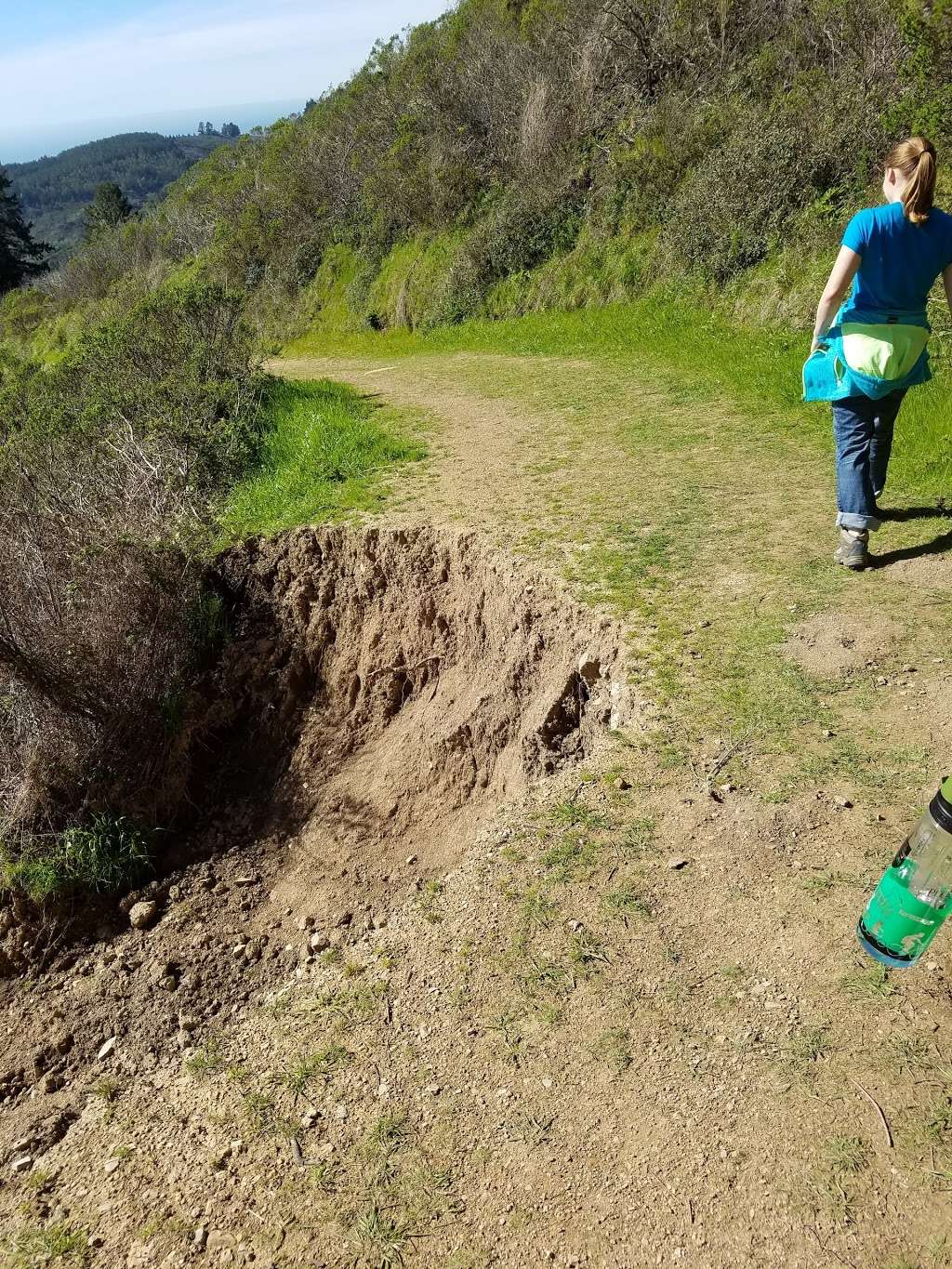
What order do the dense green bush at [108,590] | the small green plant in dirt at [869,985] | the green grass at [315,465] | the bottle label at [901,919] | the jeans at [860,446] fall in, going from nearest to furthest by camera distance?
1. the bottle label at [901,919]
2. the small green plant in dirt at [869,985]
3. the jeans at [860,446]
4. the dense green bush at [108,590]
5. the green grass at [315,465]

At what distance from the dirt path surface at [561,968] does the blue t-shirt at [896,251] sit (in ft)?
4.65

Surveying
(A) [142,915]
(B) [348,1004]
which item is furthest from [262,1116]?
(A) [142,915]

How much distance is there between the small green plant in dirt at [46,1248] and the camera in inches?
107

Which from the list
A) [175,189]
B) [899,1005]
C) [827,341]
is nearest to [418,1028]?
[899,1005]

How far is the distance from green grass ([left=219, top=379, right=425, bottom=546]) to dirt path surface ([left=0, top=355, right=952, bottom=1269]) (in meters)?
1.40

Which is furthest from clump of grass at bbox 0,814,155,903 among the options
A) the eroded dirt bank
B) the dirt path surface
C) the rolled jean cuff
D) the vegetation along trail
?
the rolled jean cuff

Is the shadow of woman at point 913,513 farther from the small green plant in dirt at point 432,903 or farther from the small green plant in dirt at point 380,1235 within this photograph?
the small green plant in dirt at point 380,1235

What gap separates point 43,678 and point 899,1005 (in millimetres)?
5333

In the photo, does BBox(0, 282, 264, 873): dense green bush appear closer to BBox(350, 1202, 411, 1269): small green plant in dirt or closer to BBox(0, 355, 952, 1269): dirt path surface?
BBox(0, 355, 952, 1269): dirt path surface

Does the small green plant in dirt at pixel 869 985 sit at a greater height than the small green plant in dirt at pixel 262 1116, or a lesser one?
greater

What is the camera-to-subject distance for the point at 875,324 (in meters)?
4.25

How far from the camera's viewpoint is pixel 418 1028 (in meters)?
2.98

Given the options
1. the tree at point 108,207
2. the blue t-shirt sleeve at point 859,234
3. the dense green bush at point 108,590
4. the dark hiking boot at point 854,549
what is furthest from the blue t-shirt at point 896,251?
the tree at point 108,207

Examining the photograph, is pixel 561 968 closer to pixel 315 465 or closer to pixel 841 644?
pixel 841 644
